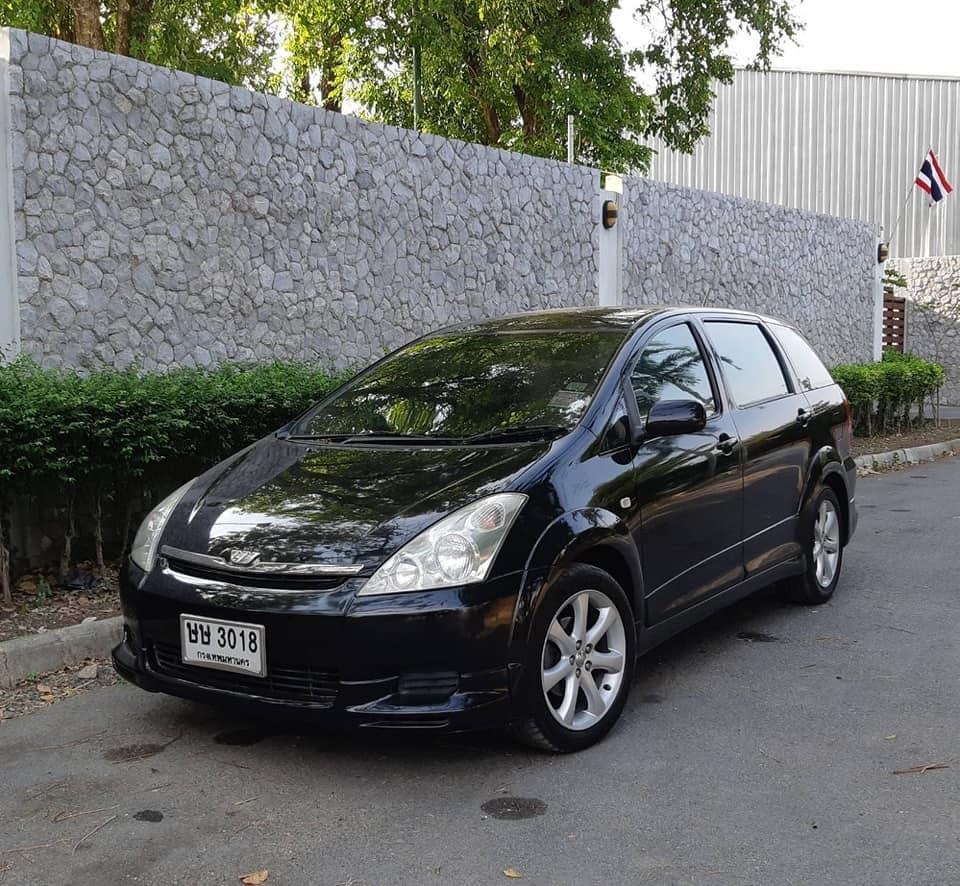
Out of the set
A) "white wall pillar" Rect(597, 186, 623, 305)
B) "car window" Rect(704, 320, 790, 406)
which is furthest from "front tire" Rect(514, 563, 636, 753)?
"white wall pillar" Rect(597, 186, 623, 305)

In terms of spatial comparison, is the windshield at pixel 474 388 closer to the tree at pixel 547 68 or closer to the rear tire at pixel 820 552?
the rear tire at pixel 820 552

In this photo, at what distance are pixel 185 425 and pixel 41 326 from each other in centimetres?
234

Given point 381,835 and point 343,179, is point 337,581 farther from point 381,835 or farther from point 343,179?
point 343,179

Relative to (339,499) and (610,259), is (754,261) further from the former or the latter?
(339,499)

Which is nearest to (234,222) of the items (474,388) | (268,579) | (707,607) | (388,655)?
(474,388)

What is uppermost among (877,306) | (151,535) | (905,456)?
(877,306)

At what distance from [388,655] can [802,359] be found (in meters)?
3.66

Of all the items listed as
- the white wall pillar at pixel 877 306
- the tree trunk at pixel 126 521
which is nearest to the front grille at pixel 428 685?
the tree trunk at pixel 126 521

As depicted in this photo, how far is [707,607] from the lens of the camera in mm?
4879

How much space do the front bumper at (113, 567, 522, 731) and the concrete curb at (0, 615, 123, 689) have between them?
5.68ft

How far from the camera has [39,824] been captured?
11.4ft

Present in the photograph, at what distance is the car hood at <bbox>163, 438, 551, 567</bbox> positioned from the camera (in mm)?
3723

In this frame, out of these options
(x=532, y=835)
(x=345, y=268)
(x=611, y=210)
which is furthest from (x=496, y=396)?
(x=611, y=210)

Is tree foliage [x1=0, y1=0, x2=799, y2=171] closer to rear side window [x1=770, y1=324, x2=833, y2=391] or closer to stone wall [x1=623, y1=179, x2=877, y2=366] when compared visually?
stone wall [x1=623, y1=179, x2=877, y2=366]
